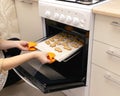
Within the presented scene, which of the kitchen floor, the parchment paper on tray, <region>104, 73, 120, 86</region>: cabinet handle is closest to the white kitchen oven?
the parchment paper on tray

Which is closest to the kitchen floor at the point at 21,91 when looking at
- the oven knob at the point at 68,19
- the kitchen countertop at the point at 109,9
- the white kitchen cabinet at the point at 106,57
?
the white kitchen cabinet at the point at 106,57

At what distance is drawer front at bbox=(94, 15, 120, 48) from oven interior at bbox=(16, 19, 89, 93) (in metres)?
0.09

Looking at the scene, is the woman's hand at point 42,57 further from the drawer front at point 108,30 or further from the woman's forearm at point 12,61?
the drawer front at point 108,30

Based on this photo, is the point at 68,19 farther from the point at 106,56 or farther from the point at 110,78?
the point at 110,78

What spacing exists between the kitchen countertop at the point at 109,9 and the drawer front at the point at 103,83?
1.25 feet

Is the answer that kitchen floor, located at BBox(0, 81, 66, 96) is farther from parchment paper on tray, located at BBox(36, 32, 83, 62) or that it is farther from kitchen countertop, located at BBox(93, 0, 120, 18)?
kitchen countertop, located at BBox(93, 0, 120, 18)

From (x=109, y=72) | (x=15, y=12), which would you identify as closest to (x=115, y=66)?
(x=109, y=72)

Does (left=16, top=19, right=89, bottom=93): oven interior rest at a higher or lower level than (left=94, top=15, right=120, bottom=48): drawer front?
lower

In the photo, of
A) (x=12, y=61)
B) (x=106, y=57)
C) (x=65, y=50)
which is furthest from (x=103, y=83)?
(x=12, y=61)

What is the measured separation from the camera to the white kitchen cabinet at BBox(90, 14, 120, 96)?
105 centimetres

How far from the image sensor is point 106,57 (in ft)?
3.76

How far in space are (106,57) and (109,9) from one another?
0.29m

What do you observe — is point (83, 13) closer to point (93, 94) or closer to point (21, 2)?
point (93, 94)

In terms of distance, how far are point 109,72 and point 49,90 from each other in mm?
388
